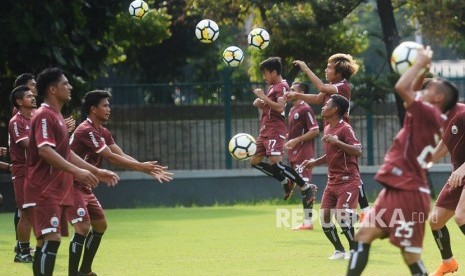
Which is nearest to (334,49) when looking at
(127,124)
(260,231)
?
(127,124)

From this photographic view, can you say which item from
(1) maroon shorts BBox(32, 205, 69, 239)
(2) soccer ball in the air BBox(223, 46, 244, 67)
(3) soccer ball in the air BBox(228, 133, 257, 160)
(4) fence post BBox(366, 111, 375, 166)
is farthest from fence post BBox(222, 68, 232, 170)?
(1) maroon shorts BBox(32, 205, 69, 239)

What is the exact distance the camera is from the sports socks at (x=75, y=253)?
11195mm

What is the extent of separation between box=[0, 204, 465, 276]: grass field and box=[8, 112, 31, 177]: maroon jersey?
1.18m

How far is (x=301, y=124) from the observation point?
18.2m

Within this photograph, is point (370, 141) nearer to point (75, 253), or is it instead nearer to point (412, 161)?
point (75, 253)

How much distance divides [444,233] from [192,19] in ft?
74.7

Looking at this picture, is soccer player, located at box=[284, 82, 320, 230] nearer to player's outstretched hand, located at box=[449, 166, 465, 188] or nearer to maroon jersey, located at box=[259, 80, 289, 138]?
maroon jersey, located at box=[259, 80, 289, 138]

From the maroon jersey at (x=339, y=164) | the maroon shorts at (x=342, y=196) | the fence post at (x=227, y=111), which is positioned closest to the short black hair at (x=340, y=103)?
the maroon jersey at (x=339, y=164)

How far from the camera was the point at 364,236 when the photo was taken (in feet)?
29.7

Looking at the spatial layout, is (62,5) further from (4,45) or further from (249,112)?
(249,112)

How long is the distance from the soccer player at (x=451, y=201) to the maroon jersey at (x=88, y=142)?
11.6 ft

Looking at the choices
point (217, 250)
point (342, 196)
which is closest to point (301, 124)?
point (217, 250)

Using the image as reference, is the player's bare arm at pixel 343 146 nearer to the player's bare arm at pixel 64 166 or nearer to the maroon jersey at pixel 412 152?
the maroon jersey at pixel 412 152

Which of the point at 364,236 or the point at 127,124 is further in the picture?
the point at 127,124
